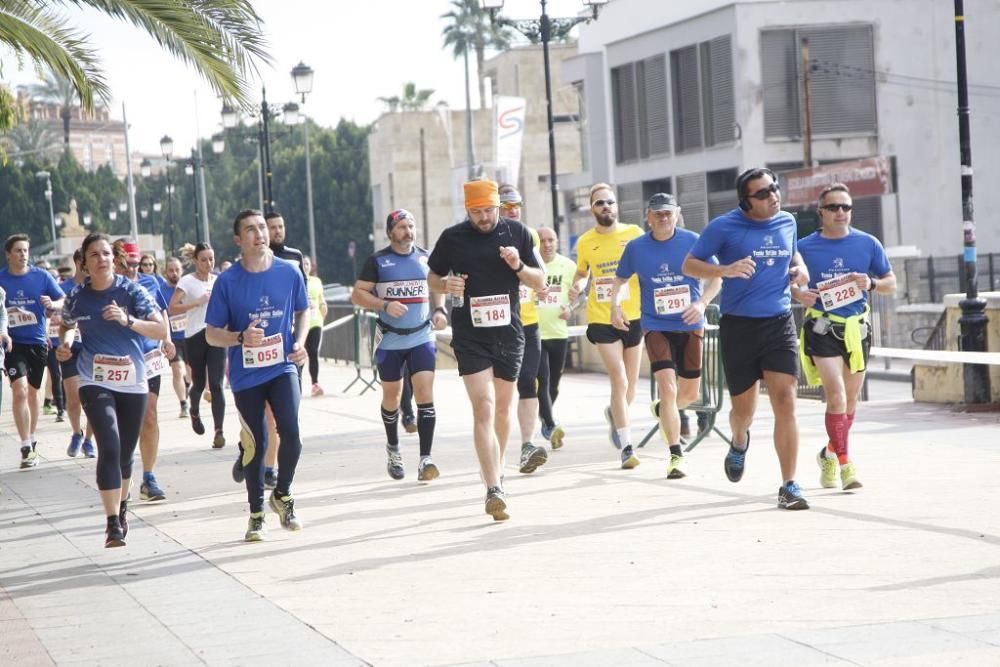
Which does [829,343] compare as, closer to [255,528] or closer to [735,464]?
[735,464]

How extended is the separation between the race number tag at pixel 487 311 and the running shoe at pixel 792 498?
77.1 inches

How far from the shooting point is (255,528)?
9.20 meters

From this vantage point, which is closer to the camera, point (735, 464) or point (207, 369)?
point (735, 464)

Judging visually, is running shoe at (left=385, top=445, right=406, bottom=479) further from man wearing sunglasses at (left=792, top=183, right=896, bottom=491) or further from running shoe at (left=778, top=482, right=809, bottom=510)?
running shoe at (left=778, top=482, right=809, bottom=510)

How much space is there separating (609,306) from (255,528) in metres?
4.00

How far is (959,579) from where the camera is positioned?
700cm

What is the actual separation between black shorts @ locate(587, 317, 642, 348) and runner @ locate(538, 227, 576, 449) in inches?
44.0

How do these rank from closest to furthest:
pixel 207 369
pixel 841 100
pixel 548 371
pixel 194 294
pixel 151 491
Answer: pixel 151 491 < pixel 548 371 < pixel 207 369 < pixel 194 294 < pixel 841 100

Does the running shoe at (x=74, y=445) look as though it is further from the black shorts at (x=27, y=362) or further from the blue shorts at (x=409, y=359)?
the blue shorts at (x=409, y=359)

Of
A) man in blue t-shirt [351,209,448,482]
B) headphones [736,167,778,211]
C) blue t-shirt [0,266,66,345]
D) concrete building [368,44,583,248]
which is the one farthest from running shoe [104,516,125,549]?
concrete building [368,44,583,248]

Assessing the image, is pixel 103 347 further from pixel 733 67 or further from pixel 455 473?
pixel 733 67

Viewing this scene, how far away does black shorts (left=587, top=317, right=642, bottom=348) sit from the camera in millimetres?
12227

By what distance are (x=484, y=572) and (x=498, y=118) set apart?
32.2 meters

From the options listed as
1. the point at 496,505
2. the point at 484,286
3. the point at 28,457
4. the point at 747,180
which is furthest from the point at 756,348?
the point at 28,457
